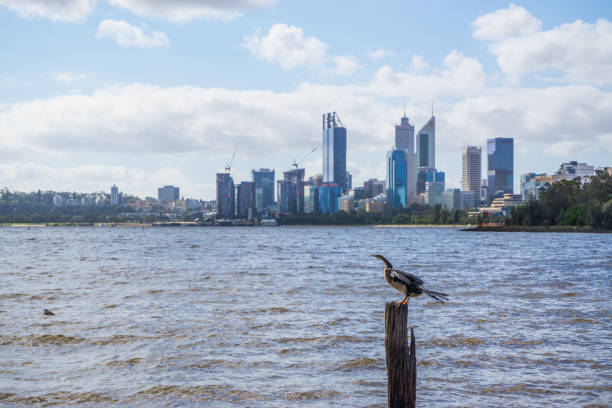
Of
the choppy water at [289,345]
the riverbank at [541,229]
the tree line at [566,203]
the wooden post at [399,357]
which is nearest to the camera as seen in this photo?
the wooden post at [399,357]

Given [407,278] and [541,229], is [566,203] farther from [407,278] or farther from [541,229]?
[407,278]

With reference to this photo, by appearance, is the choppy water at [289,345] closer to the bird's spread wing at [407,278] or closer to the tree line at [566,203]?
the bird's spread wing at [407,278]

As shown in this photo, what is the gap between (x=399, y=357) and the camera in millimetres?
9086

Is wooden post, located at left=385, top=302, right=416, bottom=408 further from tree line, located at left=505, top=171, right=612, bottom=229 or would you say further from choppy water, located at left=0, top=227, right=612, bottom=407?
tree line, located at left=505, top=171, right=612, bottom=229

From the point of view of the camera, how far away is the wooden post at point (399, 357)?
8852 mm

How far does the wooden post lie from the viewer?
885 cm

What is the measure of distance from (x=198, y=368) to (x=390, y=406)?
6.78 meters

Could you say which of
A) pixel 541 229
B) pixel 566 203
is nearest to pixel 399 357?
pixel 541 229

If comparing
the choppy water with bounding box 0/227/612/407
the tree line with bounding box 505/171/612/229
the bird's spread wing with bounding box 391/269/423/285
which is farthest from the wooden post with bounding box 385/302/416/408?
the tree line with bounding box 505/171/612/229

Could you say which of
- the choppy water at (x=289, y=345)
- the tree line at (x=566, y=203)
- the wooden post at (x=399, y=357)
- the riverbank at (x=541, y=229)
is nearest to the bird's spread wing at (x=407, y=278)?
the wooden post at (x=399, y=357)

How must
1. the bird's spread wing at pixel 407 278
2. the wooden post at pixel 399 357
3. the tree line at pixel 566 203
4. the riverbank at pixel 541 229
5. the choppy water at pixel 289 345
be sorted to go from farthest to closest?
1. the tree line at pixel 566 203
2. the riverbank at pixel 541 229
3. the choppy water at pixel 289 345
4. the bird's spread wing at pixel 407 278
5. the wooden post at pixel 399 357

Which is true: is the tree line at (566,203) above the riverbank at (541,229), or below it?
above

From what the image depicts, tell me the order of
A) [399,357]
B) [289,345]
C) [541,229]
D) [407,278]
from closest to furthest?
[399,357], [407,278], [289,345], [541,229]

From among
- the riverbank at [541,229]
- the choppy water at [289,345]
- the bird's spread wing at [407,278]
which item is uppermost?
the bird's spread wing at [407,278]
